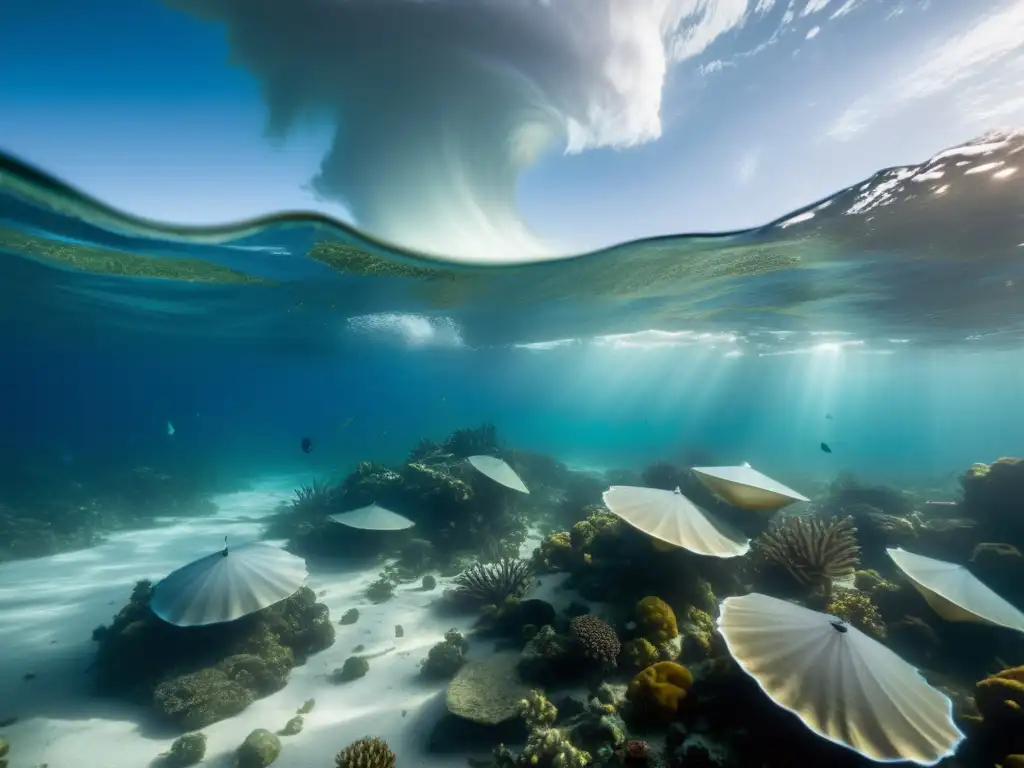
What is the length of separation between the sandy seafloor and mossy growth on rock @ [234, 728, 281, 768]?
133mm

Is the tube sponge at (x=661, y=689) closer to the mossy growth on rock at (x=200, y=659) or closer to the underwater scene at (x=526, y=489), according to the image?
the underwater scene at (x=526, y=489)

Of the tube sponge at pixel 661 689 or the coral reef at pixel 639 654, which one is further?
the coral reef at pixel 639 654

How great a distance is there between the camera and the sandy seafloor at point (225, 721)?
17.9ft

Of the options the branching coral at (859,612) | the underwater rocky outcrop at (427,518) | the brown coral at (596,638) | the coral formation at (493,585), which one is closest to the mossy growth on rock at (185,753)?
the coral formation at (493,585)

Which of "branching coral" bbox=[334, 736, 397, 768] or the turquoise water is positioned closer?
"branching coral" bbox=[334, 736, 397, 768]

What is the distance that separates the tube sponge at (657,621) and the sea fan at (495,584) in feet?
9.03

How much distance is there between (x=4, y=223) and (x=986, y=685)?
2229 cm

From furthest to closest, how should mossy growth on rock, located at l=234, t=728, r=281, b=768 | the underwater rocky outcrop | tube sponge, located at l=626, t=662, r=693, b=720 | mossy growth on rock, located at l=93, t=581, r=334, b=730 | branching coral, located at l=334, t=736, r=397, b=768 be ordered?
1. the underwater rocky outcrop
2. mossy growth on rock, located at l=93, t=581, r=334, b=730
3. mossy growth on rock, located at l=234, t=728, r=281, b=768
4. tube sponge, located at l=626, t=662, r=693, b=720
5. branching coral, located at l=334, t=736, r=397, b=768

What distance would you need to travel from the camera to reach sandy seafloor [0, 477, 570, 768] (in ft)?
17.9

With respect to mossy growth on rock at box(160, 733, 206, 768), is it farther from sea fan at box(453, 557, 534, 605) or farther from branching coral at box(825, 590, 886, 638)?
branching coral at box(825, 590, 886, 638)

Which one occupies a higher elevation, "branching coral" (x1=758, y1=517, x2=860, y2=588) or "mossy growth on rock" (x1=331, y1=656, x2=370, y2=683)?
"branching coral" (x1=758, y1=517, x2=860, y2=588)

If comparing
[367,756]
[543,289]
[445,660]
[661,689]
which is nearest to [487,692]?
[445,660]

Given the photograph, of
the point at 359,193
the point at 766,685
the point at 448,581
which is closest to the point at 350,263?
the point at 359,193

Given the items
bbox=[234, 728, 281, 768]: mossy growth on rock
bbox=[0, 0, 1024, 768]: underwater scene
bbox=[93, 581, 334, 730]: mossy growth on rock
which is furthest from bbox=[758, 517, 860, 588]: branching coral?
bbox=[93, 581, 334, 730]: mossy growth on rock
